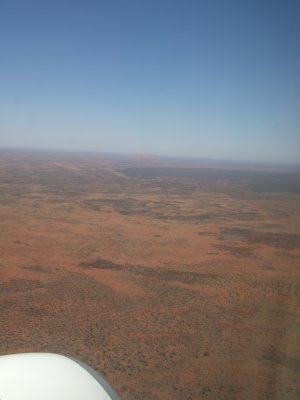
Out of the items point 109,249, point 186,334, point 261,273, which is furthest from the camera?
point 109,249

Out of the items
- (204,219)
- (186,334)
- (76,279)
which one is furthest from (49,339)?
(204,219)

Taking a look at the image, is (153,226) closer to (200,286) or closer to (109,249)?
(109,249)

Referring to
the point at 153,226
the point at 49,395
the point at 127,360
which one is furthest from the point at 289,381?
the point at 153,226

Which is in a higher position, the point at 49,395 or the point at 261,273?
the point at 49,395

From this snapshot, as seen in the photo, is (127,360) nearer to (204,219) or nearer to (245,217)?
(204,219)

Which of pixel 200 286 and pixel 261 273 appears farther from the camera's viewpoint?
pixel 261 273

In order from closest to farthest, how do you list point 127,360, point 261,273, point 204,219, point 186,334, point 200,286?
point 127,360 < point 186,334 < point 200,286 < point 261,273 < point 204,219
